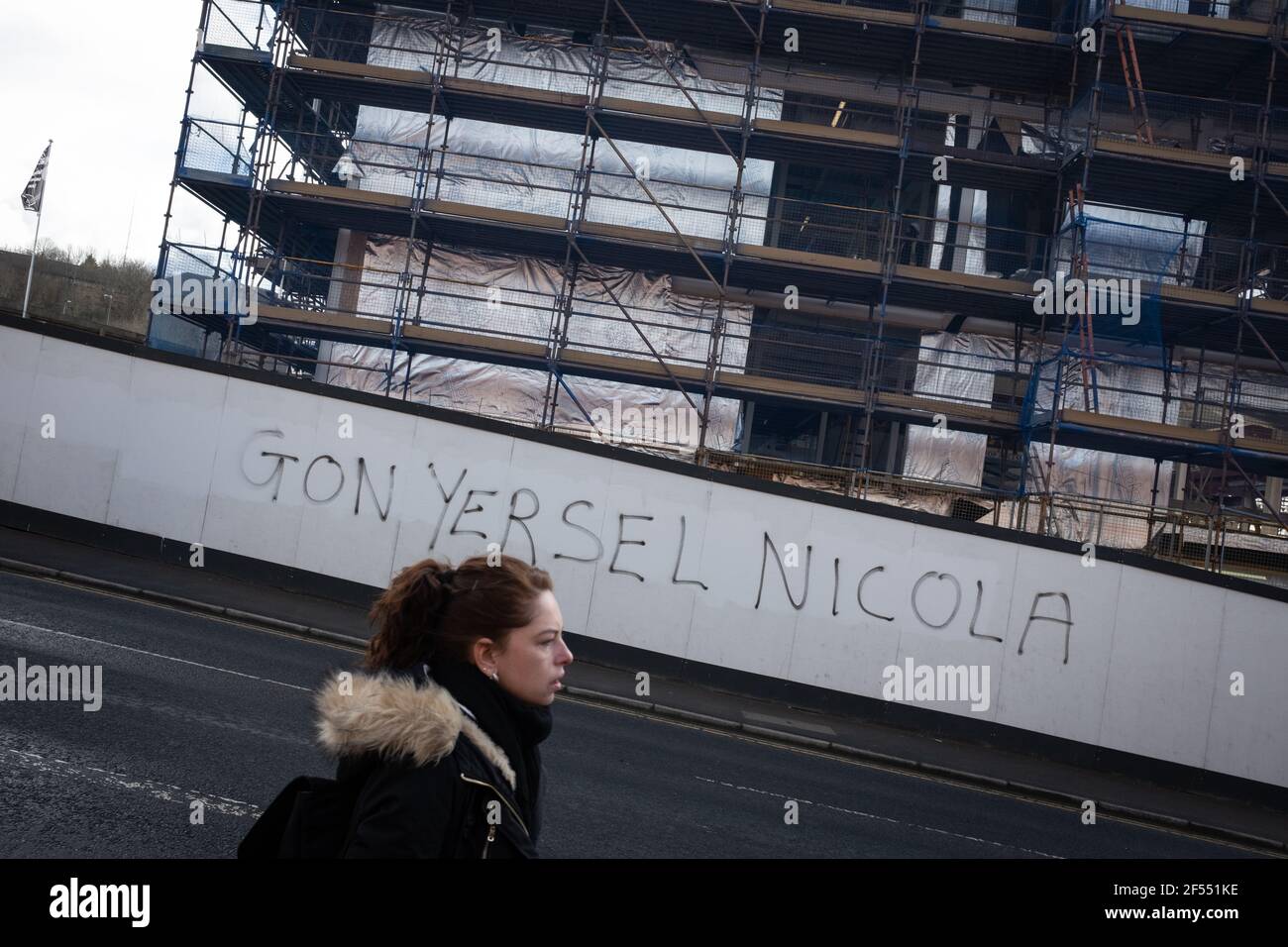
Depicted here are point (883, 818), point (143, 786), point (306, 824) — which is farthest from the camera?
point (883, 818)

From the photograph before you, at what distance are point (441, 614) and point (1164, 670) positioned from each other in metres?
12.6

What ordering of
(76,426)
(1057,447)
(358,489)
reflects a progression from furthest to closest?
(1057,447), (76,426), (358,489)

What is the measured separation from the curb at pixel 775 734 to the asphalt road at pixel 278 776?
0.35m

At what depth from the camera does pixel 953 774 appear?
36.2 feet

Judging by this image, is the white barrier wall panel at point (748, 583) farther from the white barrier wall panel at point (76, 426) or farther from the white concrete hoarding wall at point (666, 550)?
the white barrier wall panel at point (76, 426)

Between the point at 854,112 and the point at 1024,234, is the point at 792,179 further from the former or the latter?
the point at 1024,234

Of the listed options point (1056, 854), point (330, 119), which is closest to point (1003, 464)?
point (1056, 854)

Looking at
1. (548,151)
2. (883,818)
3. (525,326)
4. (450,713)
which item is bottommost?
(883,818)

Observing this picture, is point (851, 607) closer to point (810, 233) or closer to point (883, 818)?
point (883, 818)

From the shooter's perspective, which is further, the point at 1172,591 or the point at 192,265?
the point at 192,265

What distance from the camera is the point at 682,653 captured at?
1356cm

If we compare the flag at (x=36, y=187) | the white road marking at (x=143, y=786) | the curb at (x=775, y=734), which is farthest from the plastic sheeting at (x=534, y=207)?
the flag at (x=36, y=187)

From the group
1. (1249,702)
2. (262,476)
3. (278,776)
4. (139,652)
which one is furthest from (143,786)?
(1249,702)

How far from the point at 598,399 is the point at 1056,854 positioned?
15.9 m
